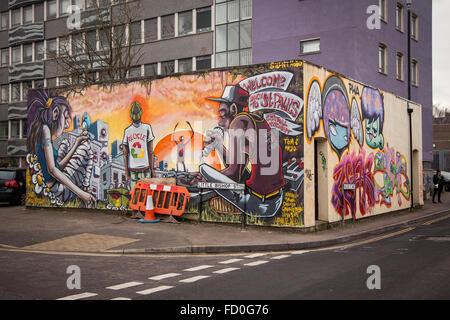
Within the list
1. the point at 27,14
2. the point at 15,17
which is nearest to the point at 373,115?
the point at 27,14

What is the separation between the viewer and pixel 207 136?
14383 millimetres

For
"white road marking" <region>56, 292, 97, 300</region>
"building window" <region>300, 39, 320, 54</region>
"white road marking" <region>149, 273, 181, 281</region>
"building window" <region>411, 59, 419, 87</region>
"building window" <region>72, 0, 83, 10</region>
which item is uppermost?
"building window" <region>72, 0, 83, 10</region>

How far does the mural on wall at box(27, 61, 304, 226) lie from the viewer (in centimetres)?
1330

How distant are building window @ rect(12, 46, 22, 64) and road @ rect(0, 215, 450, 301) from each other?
130 ft

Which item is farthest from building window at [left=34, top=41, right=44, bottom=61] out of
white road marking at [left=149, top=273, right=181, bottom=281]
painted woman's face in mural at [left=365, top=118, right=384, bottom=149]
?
white road marking at [left=149, top=273, right=181, bottom=281]

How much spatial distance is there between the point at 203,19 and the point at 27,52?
1909 centimetres

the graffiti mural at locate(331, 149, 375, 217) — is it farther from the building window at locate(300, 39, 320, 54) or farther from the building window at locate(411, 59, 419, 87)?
the building window at locate(411, 59, 419, 87)

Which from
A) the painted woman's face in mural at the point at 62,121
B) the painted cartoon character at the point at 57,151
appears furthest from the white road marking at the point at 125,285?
the painted woman's face in mural at the point at 62,121

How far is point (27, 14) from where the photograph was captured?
44.8 meters

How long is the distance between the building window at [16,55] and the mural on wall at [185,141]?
101ft

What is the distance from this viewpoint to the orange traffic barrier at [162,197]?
569 inches

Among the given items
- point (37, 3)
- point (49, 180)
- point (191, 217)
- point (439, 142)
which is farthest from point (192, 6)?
point (439, 142)

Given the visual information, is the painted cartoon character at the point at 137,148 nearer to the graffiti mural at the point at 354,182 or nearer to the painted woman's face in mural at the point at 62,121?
the painted woman's face in mural at the point at 62,121

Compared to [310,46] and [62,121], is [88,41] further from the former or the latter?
[62,121]
